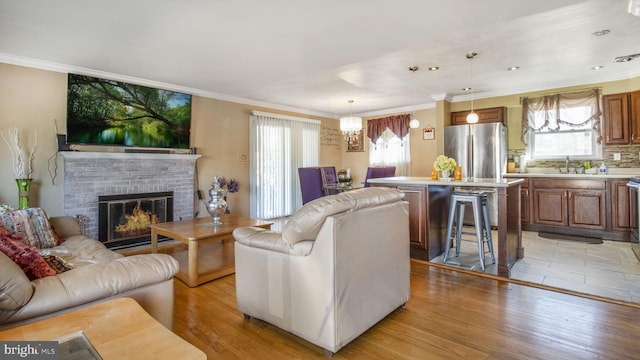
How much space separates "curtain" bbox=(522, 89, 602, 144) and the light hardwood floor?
364 cm

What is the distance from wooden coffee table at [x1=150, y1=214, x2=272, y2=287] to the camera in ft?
9.82

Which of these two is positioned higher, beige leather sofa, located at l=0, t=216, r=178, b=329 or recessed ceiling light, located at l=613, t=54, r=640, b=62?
recessed ceiling light, located at l=613, t=54, r=640, b=62

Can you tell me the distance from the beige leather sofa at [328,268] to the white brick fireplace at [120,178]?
2.96 metres

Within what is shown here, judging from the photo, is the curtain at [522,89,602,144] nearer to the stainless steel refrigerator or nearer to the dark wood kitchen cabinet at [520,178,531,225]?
the stainless steel refrigerator

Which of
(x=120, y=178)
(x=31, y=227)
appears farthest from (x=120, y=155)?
(x=31, y=227)

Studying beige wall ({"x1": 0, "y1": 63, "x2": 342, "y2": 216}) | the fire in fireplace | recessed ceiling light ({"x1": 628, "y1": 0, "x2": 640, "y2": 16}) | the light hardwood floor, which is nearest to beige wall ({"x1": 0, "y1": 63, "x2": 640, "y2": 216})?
beige wall ({"x1": 0, "y1": 63, "x2": 342, "y2": 216})

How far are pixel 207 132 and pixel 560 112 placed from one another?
5843mm

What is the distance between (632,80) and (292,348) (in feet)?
19.6

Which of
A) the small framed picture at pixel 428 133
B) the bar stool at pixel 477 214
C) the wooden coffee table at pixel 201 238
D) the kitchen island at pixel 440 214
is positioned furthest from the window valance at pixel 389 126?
the wooden coffee table at pixel 201 238

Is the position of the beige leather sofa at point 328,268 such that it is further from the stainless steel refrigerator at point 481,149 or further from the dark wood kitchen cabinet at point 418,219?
the stainless steel refrigerator at point 481,149

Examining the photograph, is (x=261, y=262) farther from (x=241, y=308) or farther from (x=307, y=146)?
(x=307, y=146)

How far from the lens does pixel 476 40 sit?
3.27m

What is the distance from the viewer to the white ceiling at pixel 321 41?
2588 mm

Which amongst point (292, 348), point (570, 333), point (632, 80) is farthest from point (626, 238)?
point (292, 348)
